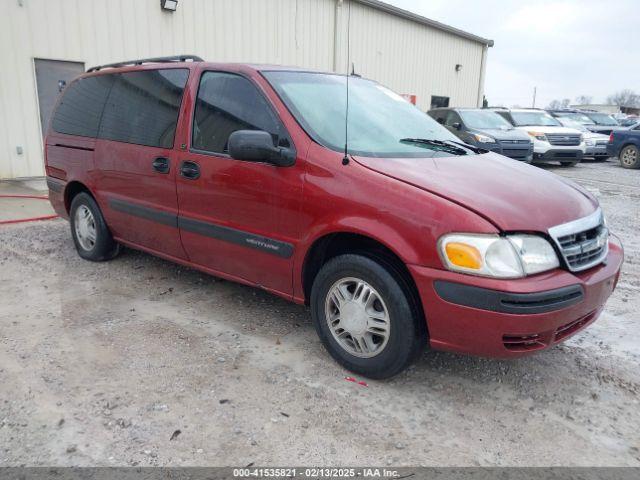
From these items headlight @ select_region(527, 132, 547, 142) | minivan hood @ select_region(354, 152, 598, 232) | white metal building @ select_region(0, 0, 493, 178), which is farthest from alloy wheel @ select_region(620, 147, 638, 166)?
minivan hood @ select_region(354, 152, 598, 232)

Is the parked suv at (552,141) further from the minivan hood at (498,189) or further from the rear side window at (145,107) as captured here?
the rear side window at (145,107)

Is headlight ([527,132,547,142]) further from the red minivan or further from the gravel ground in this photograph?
the red minivan

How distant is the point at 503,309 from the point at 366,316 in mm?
746

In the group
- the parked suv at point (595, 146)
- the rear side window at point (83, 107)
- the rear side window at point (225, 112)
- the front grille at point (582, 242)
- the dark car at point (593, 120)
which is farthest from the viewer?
the dark car at point (593, 120)

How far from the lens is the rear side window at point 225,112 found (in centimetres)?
329

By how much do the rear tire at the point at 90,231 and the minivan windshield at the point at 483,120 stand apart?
9.80 meters

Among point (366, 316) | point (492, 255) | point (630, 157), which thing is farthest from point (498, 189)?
point (630, 157)

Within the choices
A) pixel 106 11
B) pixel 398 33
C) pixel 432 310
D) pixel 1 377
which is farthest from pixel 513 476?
pixel 398 33

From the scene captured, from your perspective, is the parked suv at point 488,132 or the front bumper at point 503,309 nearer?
the front bumper at point 503,309

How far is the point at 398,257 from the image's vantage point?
106 inches

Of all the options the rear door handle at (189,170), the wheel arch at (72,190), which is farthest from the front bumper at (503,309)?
the wheel arch at (72,190)

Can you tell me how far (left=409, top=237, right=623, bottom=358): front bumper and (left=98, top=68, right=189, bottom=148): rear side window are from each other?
2.27m

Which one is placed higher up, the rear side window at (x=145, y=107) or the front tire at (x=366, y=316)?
the rear side window at (x=145, y=107)

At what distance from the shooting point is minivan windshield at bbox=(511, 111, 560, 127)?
570 inches
